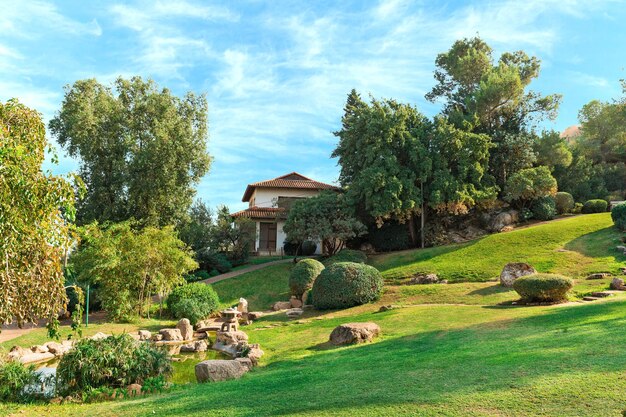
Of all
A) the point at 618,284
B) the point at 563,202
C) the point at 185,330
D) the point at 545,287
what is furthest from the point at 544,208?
the point at 185,330

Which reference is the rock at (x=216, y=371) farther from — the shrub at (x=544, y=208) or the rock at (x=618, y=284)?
the shrub at (x=544, y=208)

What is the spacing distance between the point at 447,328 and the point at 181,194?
76.6 feet

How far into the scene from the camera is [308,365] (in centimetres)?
990

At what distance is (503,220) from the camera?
33.1 m

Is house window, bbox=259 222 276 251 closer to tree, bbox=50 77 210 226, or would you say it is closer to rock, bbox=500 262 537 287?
tree, bbox=50 77 210 226

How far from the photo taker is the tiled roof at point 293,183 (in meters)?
42.5

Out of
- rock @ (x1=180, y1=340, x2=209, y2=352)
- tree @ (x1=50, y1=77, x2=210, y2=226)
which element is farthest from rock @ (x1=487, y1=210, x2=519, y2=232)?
rock @ (x1=180, y1=340, x2=209, y2=352)

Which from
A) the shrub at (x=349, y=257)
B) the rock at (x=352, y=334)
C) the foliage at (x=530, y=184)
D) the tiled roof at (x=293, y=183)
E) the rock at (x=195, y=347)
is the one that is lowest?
the rock at (x=195, y=347)

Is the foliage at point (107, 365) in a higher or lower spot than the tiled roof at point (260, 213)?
lower

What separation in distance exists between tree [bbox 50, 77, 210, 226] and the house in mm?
9168

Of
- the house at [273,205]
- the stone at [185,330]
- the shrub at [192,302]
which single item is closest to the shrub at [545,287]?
the stone at [185,330]

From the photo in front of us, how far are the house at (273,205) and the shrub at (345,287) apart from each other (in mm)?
19058

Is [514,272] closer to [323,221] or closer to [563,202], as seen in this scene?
[323,221]

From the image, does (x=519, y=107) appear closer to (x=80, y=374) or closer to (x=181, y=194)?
(x=181, y=194)
